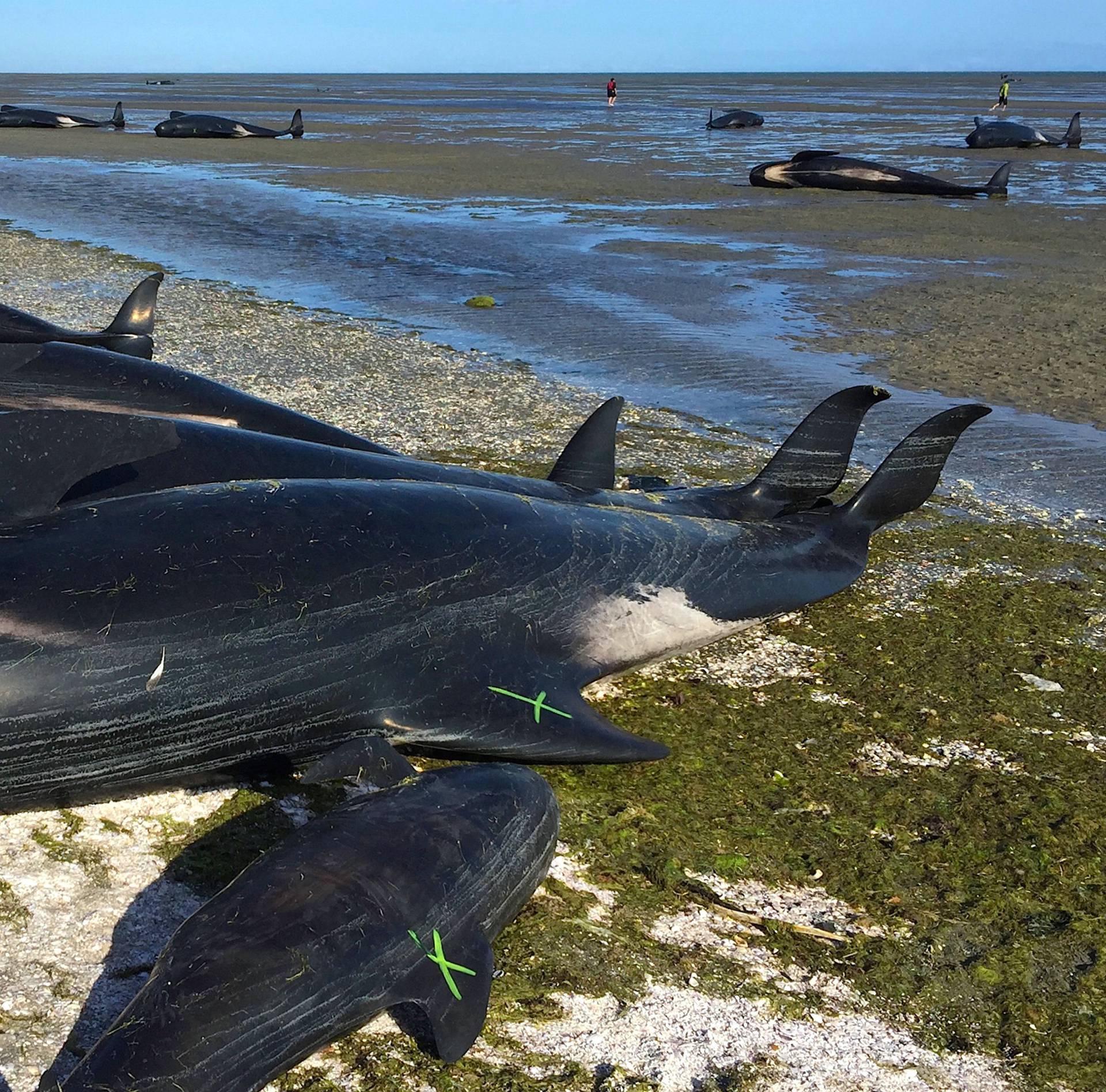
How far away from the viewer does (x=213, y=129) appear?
4112 cm

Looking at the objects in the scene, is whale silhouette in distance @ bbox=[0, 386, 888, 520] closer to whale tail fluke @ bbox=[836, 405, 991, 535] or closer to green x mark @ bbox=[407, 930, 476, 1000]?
whale tail fluke @ bbox=[836, 405, 991, 535]

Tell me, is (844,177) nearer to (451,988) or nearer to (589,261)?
(589,261)

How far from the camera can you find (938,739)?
181 inches

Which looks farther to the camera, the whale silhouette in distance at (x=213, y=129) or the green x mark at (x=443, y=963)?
the whale silhouette in distance at (x=213, y=129)

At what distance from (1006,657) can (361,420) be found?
4659mm

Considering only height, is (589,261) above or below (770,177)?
below

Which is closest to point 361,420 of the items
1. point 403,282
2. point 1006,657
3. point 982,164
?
point 1006,657

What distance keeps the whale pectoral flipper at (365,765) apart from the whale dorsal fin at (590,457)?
2.42m

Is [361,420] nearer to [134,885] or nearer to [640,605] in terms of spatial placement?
[640,605]

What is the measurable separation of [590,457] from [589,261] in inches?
428

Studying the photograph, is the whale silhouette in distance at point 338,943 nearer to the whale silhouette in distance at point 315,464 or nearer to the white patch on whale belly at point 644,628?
the white patch on whale belly at point 644,628

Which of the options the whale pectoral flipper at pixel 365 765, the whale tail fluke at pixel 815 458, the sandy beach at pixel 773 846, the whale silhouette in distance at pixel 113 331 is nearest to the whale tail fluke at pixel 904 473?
the whale tail fluke at pixel 815 458

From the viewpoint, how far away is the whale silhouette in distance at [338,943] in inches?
103

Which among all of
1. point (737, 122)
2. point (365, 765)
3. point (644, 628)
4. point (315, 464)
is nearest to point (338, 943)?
point (365, 765)
